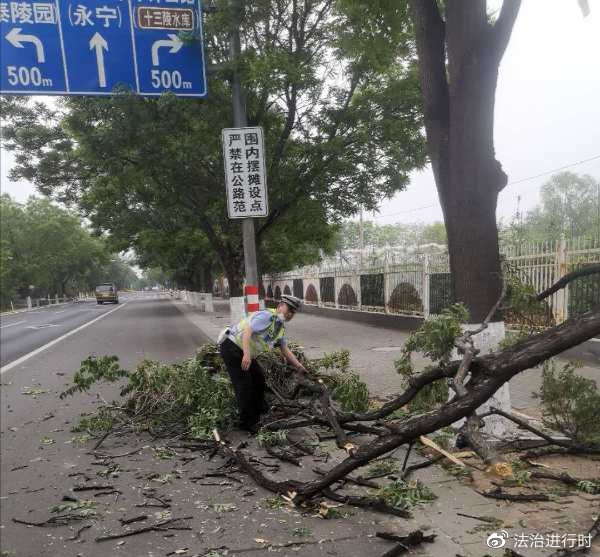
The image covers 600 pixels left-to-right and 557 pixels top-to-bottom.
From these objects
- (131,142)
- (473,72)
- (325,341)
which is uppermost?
(131,142)

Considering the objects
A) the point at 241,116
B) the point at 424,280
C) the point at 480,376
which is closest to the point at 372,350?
the point at 424,280

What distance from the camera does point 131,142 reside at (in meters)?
9.48

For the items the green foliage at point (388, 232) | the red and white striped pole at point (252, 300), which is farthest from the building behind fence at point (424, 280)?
the green foliage at point (388, 232)

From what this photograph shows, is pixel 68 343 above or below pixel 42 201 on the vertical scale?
below

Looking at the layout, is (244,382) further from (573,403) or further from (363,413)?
(573,403)

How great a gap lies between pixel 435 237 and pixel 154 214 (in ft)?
185

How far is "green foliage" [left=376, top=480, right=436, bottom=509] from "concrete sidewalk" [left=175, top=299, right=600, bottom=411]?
6.06ft

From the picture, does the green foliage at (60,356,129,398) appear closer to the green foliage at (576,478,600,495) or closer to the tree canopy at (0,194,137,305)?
the green foliage at (576,478,600,495)

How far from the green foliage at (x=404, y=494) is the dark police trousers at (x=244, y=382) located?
177 centimetres

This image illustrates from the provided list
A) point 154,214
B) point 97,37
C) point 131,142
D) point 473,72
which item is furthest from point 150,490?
point 154,214

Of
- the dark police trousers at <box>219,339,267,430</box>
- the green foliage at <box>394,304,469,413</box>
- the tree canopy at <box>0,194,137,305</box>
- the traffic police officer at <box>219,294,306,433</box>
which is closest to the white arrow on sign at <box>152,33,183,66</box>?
the traffic police officer at <box>219,294,306,433</box>

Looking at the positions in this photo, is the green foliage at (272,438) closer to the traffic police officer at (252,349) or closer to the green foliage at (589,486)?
the traffic police officer at (252,349)

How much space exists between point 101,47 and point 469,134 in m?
5.34

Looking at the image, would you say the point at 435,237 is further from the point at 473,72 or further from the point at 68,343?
the point at 473,72
